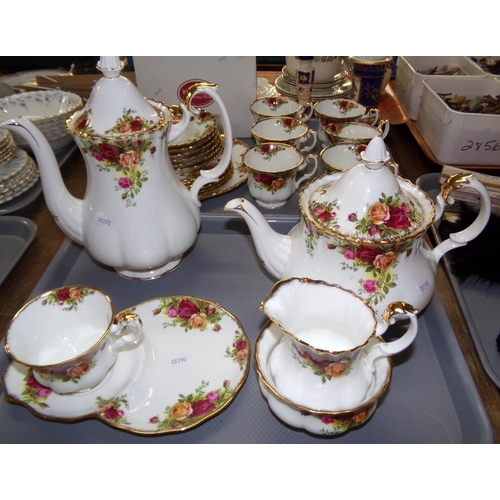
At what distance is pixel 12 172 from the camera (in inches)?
45.2

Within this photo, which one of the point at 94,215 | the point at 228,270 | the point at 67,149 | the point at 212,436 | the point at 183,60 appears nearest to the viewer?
the point at 212,436

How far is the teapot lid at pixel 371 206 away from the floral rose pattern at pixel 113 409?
430mm

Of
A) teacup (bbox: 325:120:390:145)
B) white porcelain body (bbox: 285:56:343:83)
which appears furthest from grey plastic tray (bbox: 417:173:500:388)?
white porcelain body (bbox: 285:56:343:83)

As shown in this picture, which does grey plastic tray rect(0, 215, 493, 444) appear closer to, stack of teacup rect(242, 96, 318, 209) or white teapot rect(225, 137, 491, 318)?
white teapot rect(225, 137, 491, 318)

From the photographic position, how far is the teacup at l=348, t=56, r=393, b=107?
1.43 m

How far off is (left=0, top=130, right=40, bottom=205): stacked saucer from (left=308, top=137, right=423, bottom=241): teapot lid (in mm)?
865

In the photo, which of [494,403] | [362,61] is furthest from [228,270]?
[362,61]

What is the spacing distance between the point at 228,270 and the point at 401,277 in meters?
0.41

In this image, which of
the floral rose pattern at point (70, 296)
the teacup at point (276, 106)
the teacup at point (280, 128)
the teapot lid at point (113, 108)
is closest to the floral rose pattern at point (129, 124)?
the teapot lid at point (113, 108)

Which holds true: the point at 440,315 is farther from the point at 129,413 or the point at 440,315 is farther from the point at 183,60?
the point at 183,60

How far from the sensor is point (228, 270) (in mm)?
968

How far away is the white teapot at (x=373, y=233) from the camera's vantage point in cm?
66

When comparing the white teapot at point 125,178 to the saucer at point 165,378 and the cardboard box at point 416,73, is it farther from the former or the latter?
the cardboard box at point 416,73

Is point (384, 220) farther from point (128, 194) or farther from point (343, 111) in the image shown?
point (343, 111)
